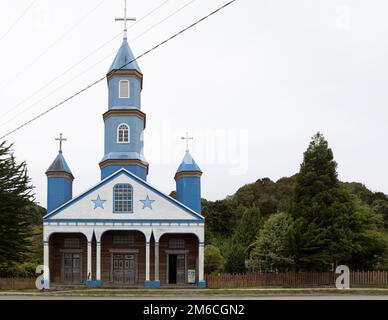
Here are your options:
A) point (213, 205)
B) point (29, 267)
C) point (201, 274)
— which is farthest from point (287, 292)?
point (213, 205)

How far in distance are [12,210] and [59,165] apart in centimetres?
456

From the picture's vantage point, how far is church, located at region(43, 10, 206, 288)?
39969 millimetres

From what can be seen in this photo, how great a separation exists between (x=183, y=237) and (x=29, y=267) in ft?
42.2

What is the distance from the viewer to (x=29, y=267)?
153 feet

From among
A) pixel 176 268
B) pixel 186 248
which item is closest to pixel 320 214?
pixel 186 248

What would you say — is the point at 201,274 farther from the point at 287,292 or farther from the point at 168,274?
the point at 287,292

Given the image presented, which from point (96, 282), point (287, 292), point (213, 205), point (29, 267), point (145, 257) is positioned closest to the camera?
point (287, 292)

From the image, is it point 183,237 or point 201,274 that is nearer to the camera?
point 201,274

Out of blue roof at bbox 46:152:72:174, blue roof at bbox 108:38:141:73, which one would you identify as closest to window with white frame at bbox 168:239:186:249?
blue roof at bbox 46:152:72:174

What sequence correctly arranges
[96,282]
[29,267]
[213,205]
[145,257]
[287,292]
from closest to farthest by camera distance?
[287,292] < [96,282] < [145,257] < [29,267] < [213,205]

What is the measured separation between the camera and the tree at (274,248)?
139ft

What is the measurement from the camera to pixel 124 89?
45281 mm

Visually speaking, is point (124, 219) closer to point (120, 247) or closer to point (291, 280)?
point (120, 247)

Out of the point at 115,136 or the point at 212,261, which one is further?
the point at 212,261
